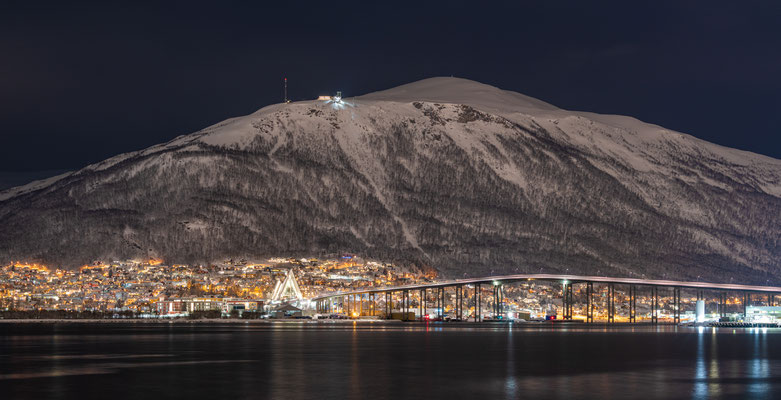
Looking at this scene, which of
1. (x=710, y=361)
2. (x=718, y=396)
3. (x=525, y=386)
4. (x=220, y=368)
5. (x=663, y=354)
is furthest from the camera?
(x=663, y=354)

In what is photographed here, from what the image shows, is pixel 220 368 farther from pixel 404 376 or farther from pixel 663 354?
pixel 663 354

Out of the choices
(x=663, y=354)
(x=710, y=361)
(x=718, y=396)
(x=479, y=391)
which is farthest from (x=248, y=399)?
(x=663, y=354)

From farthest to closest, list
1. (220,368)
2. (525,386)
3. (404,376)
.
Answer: (220,368) → (404,376) → (525,386)

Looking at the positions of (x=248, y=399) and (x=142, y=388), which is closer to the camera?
(x=248, y=399)

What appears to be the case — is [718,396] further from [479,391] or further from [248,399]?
[248,399]

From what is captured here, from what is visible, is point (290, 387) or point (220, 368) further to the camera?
point (220, 368)

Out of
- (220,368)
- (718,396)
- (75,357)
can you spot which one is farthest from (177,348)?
(718,396)
